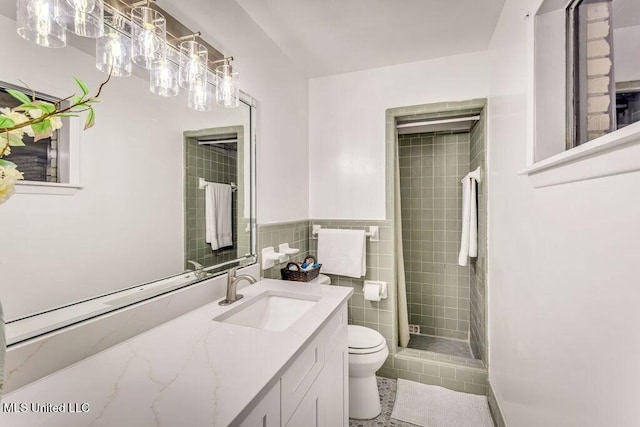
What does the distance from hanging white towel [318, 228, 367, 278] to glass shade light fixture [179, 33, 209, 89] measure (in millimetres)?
1458

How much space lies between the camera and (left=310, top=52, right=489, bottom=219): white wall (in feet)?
7.26

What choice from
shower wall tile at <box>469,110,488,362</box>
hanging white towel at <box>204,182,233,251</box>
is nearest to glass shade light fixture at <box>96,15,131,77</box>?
hanging white towel at <box>204,182,233,251</box>

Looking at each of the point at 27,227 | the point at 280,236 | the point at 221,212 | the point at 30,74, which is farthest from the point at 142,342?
the point at 280,236

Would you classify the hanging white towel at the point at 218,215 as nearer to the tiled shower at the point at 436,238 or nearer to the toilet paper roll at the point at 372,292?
the toilet paper roll at the point at 372,292

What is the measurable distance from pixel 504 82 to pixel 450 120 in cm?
76

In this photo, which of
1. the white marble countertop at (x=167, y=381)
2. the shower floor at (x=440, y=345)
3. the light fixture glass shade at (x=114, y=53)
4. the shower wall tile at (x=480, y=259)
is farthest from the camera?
the shower floor at (x=440, y=345)

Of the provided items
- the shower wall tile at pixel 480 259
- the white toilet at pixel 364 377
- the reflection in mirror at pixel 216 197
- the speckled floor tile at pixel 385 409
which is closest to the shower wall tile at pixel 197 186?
the reflection in mirror at pixel 216 197

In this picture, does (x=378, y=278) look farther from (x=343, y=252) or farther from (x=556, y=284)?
(x=556, y=284)

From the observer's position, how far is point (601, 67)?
87 centimetres

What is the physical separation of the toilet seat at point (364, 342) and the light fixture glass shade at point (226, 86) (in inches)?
64.1

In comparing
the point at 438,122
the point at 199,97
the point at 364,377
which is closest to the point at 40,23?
the point at 199,97

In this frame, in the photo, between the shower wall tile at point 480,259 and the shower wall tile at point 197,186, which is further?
the shower wall tile at point 480,259

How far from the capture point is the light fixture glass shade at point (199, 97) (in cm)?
132

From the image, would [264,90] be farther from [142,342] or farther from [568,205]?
[568,205]
